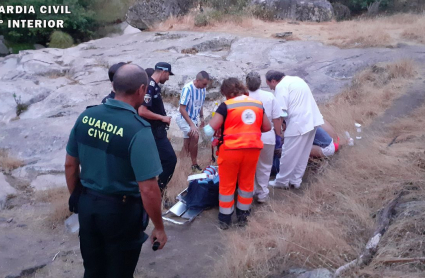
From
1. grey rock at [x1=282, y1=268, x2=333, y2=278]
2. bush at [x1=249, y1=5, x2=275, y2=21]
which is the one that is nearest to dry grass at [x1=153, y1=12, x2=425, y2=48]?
bush at [x1=249, y1=5, x2=275, y2=21]

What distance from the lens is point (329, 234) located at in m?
3.50

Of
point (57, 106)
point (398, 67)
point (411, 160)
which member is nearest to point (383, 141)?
point (411, 160)

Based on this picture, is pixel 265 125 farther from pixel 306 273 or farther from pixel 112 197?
pixel 112 197

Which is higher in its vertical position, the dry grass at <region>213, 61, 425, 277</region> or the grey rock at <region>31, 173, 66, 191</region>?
the dry grass at <region>213, 61, 425, 277</region>

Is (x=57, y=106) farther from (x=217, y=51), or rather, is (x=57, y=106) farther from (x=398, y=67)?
(x=398, y=67)

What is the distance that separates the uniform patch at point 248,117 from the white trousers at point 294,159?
1.28m

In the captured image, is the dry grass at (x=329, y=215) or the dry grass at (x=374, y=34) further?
the dry grass at (x=374, y=34)

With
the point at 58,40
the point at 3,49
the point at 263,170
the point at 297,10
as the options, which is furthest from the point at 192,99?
the point at 3,49

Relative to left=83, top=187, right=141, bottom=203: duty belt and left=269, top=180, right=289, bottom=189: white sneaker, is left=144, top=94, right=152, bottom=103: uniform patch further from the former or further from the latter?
left=83, top=187, right=141, bottom=203: duty belt

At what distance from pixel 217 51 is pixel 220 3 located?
19.9ft

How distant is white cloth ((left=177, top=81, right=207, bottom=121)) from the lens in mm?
6051

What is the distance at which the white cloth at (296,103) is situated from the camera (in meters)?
5.23

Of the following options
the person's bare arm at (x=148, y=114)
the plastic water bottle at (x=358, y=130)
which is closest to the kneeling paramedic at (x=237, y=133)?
the person's bare arm at (x=148, y=114)

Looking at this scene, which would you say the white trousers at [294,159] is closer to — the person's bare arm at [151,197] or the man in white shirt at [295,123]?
the man in white shirt at [295,123]
